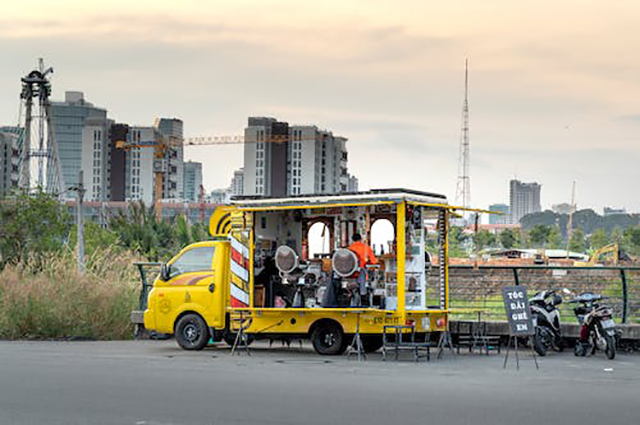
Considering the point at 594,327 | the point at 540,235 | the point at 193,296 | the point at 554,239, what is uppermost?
the point at 540,235

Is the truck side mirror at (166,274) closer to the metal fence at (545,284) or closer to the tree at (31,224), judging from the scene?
the metal fence at (545,284)

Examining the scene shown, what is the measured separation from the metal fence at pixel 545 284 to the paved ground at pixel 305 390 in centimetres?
179

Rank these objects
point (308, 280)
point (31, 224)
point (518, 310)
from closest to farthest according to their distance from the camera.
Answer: point (518, 310), point (308, 280), point (31, 224)

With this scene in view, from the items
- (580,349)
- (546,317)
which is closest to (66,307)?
(546,317)

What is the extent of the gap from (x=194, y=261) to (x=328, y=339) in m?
3.05

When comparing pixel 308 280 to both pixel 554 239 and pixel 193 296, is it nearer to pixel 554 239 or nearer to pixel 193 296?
pixel 193 296

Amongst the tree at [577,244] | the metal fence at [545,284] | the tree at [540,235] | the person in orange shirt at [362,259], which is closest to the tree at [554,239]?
the tree at [540,235]

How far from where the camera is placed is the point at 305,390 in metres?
13.9

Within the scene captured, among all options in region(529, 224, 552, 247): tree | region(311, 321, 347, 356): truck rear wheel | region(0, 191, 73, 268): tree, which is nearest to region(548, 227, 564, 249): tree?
region(529, 224, 552, 247): tree

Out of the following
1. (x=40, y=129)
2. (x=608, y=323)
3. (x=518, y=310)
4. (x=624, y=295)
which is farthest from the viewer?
(x=40, y=129)

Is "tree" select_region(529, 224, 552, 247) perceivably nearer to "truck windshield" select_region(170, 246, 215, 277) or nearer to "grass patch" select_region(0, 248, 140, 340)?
"grass patch" select_region(0, 248, 140, 340)

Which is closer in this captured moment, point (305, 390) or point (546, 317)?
point (305, 390)

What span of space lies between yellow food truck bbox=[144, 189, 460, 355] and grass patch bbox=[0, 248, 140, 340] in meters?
4.03

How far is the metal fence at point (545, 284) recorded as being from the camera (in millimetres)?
20422
